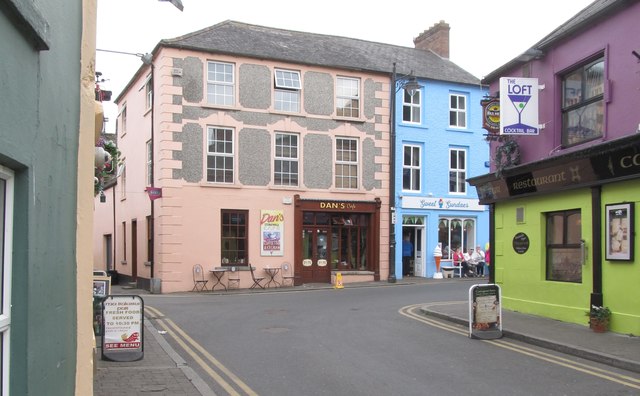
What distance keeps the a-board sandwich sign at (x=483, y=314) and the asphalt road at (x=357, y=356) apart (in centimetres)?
26

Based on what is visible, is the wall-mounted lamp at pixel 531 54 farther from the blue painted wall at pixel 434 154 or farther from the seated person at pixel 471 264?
the seated person at pixel 471 264

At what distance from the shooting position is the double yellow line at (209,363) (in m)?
7.39

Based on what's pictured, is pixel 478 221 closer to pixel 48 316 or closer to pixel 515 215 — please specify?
pixel 515 215

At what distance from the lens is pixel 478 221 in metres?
28.3

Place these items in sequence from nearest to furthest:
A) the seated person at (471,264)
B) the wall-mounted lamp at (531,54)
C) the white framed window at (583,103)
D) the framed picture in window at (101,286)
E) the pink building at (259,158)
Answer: the framed picture in window at (101,286), the white framed window at (583,103), the wall-mounted lamp at (531,54), the pink building at (259,158), the seated person at (471,264)

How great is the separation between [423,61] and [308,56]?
7.01 m

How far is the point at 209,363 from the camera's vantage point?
888 cm

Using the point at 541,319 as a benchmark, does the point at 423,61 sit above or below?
above

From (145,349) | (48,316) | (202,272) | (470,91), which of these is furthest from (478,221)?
(48,316)

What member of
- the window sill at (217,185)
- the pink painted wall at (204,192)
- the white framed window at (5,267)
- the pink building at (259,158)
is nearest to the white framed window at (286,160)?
the pink building at (259,158)

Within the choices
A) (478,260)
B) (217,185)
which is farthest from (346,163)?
(478,260)

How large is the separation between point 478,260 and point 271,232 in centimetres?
1031

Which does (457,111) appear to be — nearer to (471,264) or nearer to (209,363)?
(471,264)

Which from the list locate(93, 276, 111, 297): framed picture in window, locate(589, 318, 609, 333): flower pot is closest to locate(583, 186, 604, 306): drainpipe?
locate(589, 318, 609, 333): flower pot
